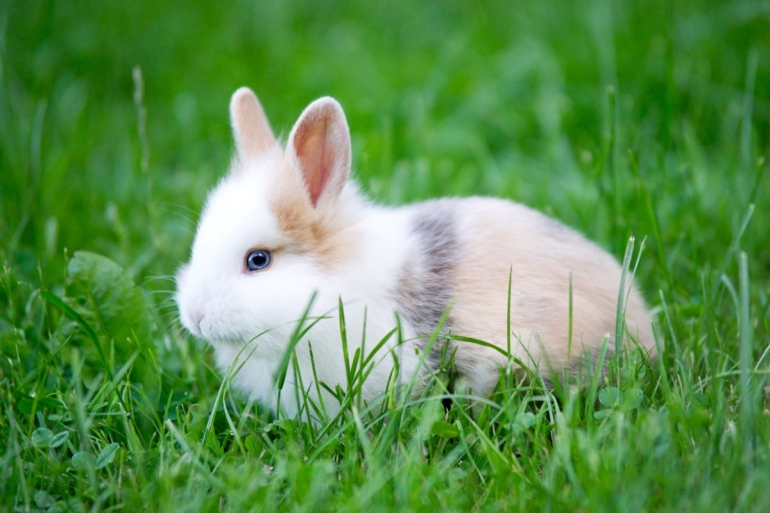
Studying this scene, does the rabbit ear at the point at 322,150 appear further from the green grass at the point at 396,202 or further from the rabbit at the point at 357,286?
the green grass at the point at 396,202

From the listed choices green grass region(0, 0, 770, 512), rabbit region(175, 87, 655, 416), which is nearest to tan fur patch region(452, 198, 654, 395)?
rabbit region(175, 87, 655, 416)

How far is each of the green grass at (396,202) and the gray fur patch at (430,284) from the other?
239mm

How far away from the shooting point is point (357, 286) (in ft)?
9.05

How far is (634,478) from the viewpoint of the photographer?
6.77 ft

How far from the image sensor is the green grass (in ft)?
7.34

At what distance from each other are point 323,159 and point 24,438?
54.8 inches

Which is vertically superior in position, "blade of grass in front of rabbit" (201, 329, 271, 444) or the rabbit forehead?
the rabbit forehead

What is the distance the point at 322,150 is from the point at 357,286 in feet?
1.76

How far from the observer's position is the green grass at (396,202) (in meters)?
2.24

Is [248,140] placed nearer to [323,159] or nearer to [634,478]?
[323,159]

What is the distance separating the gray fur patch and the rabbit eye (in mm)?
486

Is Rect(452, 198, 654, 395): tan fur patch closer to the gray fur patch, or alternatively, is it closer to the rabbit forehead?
the gray fur patch

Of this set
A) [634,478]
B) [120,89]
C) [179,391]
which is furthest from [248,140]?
[120,89]

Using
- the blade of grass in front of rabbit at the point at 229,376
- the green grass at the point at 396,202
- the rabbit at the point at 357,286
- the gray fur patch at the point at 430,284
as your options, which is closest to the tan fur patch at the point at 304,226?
the rabbit at the point at 357,286
